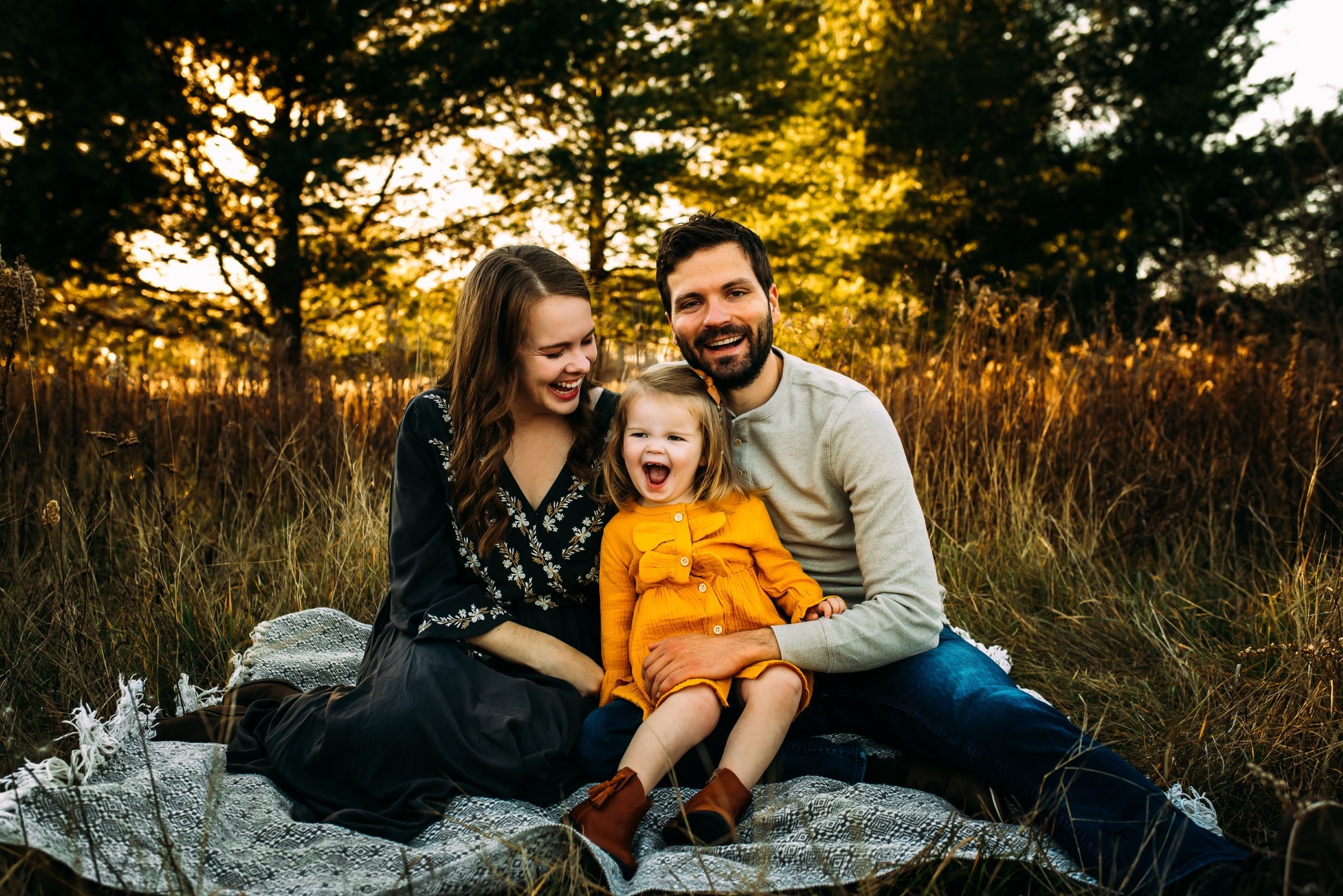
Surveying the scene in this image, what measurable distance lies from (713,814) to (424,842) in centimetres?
59

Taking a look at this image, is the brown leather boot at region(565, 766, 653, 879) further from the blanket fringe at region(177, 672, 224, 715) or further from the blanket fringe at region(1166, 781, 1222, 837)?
the blanket fringe at region(177, 672, 224, 715)

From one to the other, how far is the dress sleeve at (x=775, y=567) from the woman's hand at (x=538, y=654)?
0.50 m

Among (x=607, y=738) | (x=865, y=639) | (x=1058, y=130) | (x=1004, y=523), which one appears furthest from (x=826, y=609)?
(x=1058, y=130)

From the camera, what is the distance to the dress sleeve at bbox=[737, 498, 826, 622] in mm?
2203

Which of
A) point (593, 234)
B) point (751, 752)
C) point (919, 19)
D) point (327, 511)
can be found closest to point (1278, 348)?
point (751, 752)

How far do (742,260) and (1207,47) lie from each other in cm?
1476

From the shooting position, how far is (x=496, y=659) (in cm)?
226

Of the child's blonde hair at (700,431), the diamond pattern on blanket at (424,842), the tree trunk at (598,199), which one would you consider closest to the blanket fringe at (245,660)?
the diamond pattern on blanket at (424,842)

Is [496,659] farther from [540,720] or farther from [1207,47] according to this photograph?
[1207,47]

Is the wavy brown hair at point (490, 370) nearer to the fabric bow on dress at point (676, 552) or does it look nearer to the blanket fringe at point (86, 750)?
the fabric bow on dress at point (676, 552)

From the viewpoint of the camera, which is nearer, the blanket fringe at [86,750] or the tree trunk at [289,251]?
the blanket fringe at [86,750]

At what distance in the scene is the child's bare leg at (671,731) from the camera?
6.07 feet

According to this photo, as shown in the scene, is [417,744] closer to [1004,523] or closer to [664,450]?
[664,450]

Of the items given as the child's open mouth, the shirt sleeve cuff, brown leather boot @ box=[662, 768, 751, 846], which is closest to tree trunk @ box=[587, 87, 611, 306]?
the child's open mouth
